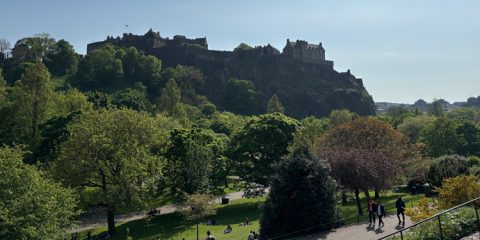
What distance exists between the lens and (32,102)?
5138cm

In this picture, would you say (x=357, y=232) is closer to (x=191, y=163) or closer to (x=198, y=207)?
(x=198, y=207)

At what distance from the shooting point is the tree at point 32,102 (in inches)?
1983

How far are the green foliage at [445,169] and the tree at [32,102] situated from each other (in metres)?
40.9

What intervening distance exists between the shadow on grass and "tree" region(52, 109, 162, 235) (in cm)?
213

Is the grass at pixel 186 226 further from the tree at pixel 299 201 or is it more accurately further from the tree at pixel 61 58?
the tree at pixel 61 58

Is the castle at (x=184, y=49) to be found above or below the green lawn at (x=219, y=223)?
above

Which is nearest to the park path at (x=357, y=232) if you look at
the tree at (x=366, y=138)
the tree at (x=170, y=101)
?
the tree at (x=366, y=138)

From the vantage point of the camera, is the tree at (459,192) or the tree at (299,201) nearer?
the tree at (459,192)

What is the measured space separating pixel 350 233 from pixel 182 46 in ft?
378

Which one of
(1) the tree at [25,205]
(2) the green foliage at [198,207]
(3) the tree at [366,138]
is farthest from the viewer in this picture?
(3) the tree at [366,138]

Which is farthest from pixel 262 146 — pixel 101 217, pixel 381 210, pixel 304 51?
pixel 304 51

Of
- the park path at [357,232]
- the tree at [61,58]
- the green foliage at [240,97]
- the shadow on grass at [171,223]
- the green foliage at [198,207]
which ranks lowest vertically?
the shadow on grass at [171,223]

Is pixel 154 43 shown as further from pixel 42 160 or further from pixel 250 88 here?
pixel 42 160

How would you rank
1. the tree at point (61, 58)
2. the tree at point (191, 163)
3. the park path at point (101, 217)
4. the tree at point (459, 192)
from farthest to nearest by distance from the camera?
the tree at point (61, 58), the park path at point (101, 217), the tree at point (191, 163), the tree at point (459, 192)
